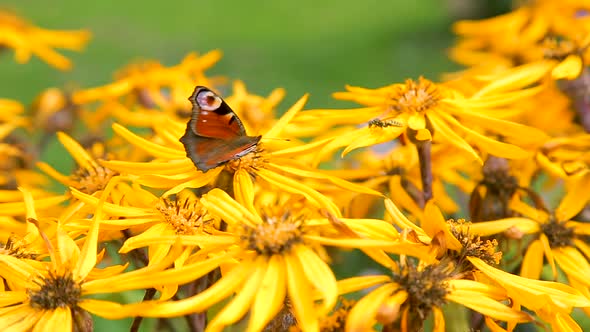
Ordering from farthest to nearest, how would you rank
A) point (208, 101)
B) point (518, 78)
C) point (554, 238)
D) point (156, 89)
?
1. point (156, 89)
2. point (518, 78)
3. point (554, 238)
4. point (208, 101)

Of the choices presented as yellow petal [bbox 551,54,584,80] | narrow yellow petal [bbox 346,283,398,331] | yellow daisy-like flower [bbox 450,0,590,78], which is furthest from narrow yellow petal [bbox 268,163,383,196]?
yellow daisy-like flower [bbox 450,0,590,78]

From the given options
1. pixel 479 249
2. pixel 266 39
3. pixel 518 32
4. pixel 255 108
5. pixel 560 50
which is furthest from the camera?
pixel 266 39

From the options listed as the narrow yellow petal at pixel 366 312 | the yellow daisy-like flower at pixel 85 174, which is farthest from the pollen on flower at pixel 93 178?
the narrow yellow petal at pixel 366 312

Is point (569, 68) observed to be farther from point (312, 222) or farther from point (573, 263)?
point (312, 222)

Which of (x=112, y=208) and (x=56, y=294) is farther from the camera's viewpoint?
(x=112, y=208)

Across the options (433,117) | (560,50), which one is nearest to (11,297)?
(433,117)

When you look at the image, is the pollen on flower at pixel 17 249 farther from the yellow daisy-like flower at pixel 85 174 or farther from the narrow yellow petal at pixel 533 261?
the narrow yellow petal at pixel 533 261

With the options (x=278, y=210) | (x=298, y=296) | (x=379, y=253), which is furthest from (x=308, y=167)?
(x=298, y=296)
